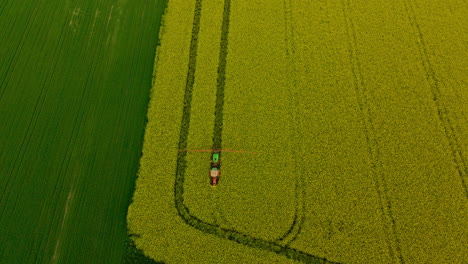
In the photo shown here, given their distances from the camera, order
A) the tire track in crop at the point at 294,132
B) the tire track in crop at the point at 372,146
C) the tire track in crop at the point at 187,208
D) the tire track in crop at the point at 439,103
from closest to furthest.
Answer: the tire track in crop at the point at 187,208 → the tire track in crop at the point at 372,146 → the tire track in crop at the point at 294,132 → the tire track in crop at the point at 439,103

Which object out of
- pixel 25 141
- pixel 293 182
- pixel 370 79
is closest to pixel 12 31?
pixel 25 141

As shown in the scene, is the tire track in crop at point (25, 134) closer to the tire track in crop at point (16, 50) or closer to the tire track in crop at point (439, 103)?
the tire track in crop at point (16, 50)

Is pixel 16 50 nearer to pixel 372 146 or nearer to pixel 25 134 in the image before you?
pixel 25 134

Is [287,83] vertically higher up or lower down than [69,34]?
lower down

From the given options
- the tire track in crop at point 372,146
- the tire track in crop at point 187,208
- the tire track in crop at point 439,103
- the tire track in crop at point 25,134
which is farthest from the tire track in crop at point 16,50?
the tire track in crop at point 439,103

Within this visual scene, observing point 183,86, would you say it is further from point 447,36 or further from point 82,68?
point 447,36

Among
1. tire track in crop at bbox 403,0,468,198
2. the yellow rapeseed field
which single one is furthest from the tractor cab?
tire track in crop at bbox 403,0,468,198

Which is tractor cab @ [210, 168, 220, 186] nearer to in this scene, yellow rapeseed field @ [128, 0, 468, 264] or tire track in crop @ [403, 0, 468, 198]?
yellow rapeseed field @ [128, 0, 468, 264]
